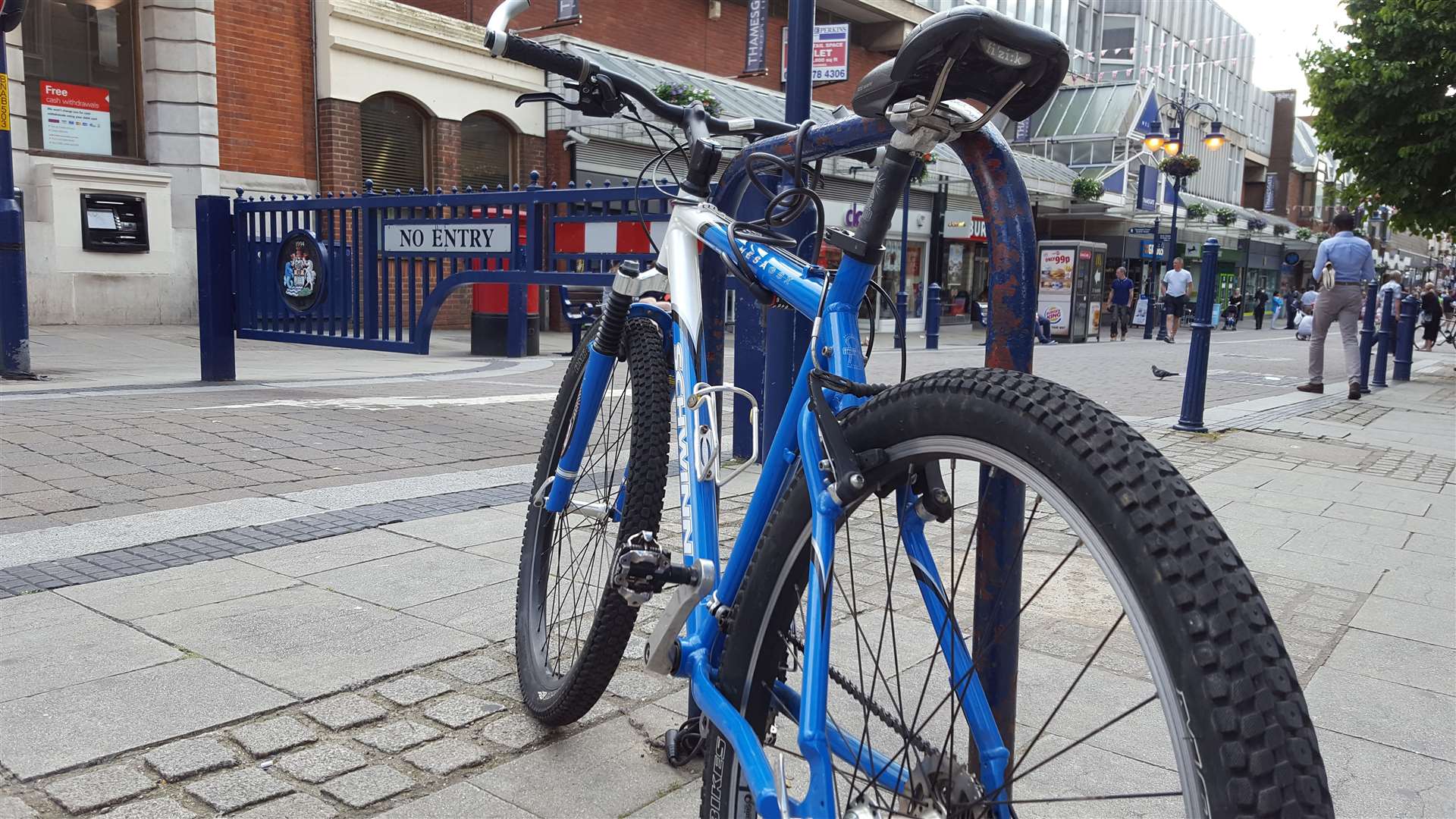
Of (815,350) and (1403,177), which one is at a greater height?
(1403,177)

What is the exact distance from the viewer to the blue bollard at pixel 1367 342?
12.3 metres

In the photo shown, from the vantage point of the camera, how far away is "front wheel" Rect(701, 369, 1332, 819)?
984 millimetres

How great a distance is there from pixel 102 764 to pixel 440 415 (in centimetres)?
525

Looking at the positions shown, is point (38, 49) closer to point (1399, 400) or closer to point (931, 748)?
point (931, 748)

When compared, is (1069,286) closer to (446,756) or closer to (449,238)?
(449,238)

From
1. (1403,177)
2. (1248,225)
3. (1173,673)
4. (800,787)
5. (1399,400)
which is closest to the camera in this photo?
(1173,673)

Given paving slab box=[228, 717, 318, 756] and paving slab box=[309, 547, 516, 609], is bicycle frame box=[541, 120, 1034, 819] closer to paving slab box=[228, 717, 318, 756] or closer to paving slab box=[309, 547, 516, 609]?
paving slab box=[228, 717, 318, 756]

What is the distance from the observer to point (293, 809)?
216 centimetres

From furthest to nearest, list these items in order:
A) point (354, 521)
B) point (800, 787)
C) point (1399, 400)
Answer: point (1399, 400)
point (354, 521)
point (800, 787)

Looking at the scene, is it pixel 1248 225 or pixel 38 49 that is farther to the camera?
pixel 1248 225

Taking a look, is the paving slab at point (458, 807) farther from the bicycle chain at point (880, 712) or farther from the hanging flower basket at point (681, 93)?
the hanging flower basket at point (681, 93)

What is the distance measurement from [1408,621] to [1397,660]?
18.9 inches

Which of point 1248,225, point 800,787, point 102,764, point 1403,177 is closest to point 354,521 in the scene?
point 102,764

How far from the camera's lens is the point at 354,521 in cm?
437
